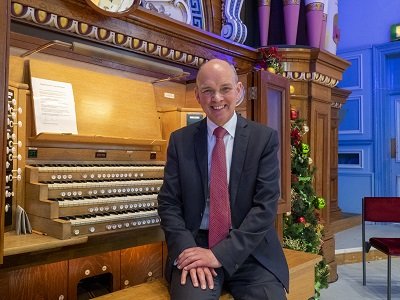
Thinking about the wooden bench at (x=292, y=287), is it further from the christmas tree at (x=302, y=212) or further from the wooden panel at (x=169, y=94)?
the wooden panel at (x=169, y=94)

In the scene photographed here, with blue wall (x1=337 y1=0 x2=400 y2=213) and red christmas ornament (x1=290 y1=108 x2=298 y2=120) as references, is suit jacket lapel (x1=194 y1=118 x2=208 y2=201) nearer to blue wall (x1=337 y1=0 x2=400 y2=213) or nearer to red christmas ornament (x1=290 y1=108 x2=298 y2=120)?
red christmas ornament (x1=290 y1=108 x2=298 y2=120)

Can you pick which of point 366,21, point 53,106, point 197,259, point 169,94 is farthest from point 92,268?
point 366,21

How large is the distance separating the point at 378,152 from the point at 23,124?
18.7 ft

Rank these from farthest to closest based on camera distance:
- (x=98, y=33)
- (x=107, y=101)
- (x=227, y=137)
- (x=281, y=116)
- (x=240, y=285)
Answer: (x=281, y=116) → (x=107, y=101) → (x=98, y=33) → (x=227, y=137) → (x=240, y=285)

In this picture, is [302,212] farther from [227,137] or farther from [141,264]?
[227,137]

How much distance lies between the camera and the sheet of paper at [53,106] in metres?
2.24

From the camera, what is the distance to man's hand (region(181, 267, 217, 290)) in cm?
159

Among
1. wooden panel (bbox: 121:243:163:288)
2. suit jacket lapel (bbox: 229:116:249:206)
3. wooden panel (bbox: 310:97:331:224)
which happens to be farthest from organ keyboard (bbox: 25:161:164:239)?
wooden panel (bbox: 310:97:331:224)

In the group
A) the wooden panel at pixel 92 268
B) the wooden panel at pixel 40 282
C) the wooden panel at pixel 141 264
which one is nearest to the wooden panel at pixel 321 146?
the wooden panel at pixel 141 264

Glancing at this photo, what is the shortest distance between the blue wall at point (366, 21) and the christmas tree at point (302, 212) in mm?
3431

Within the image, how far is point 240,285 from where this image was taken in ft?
5.65

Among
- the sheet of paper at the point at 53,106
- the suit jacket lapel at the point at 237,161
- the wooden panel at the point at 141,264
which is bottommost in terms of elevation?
the wooden panel at the point at 141,264

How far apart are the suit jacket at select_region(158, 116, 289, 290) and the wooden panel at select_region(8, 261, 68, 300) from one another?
822 millimetres

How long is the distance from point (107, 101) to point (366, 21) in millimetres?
5447
